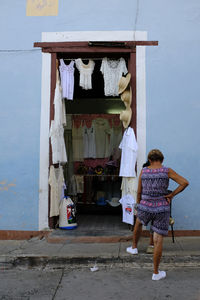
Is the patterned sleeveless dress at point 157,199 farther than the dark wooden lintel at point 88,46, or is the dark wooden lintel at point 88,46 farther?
the dark wooden lintel at point 88,46

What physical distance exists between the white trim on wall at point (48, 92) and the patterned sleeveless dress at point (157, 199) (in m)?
1.91

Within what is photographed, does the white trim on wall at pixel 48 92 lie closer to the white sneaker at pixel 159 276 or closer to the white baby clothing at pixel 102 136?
the white sneaker at pixel 159 276

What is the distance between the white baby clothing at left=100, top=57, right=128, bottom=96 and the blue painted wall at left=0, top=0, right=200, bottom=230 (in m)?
0.60

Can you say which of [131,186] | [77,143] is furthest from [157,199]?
[77,143]

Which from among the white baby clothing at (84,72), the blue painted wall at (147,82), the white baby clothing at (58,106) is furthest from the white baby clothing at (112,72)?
the white baby clothing at (58,106)

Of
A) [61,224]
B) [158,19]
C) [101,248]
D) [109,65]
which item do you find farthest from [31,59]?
[101,248]

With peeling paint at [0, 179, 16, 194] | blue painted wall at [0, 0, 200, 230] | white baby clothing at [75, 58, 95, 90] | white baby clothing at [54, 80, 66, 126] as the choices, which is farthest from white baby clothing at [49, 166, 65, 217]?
white baby clothing at [75, 58, 95, 90]

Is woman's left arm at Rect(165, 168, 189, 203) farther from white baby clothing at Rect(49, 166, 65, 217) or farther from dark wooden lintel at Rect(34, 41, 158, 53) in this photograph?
dark wooden lintel at Rect(34, 41, 158, 53)

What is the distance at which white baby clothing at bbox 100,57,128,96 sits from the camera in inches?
239

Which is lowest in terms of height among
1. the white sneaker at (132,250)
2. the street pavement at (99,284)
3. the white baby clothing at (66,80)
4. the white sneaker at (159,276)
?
the street pavement at (99,284)

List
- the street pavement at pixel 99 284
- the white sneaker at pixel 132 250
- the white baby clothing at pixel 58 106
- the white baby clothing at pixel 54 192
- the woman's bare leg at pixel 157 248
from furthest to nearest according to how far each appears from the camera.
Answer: the white baby clothing at pixel 58 106 < the white baby clothing at pixel 54 192 < the white sneaker at pixel 132 250 < the woman's bare leg at pixel 157 248 < the street pavement at pixel 99 284

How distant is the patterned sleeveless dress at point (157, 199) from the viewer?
377 cm

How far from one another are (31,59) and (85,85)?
4.16 feet

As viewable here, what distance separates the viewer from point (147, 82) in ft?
19.1
